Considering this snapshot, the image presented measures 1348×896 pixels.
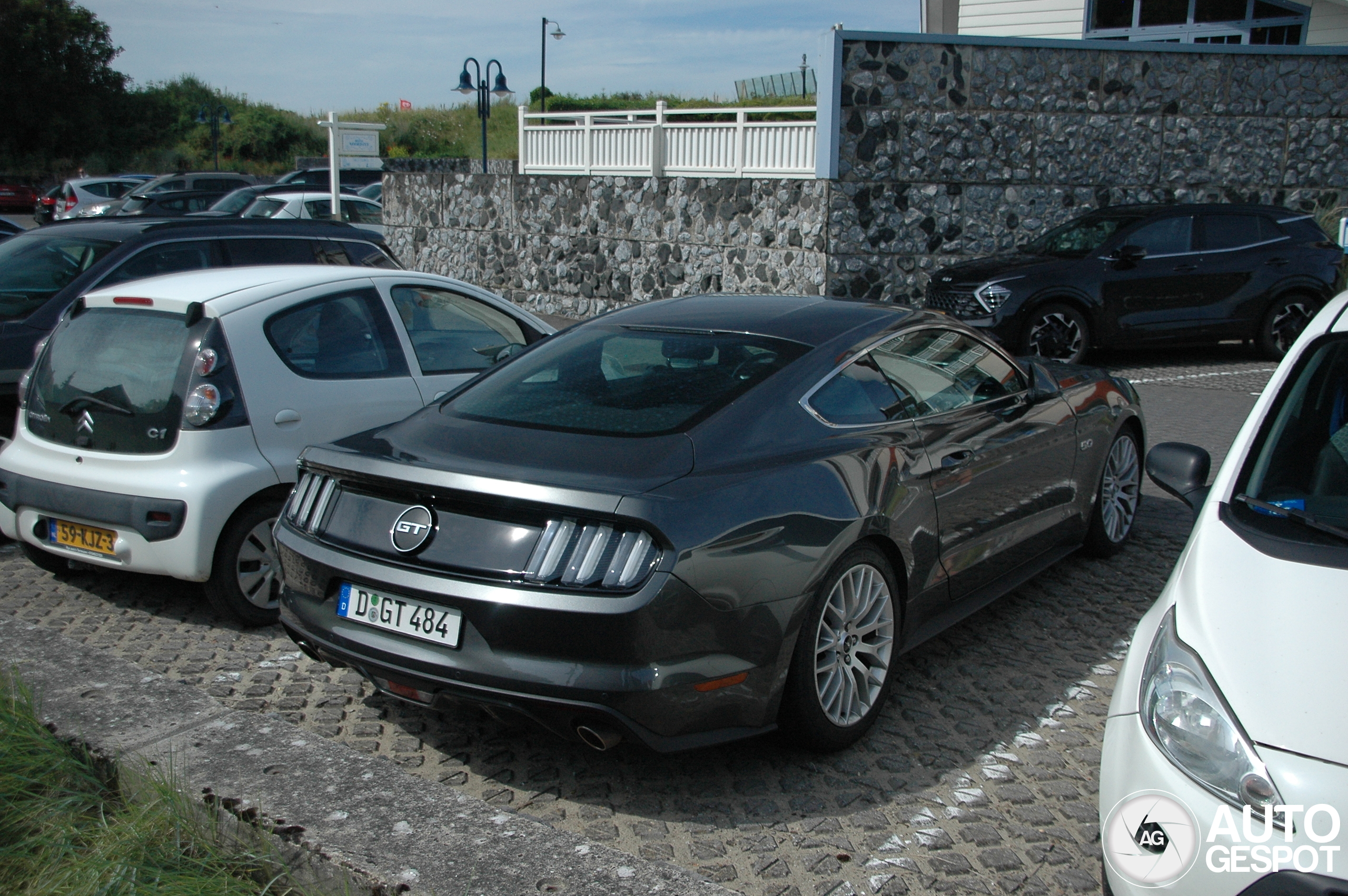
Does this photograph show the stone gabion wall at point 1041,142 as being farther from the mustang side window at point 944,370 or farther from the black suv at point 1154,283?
the mustang side window at point 944,370

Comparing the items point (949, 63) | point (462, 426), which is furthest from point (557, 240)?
point (462, 426)

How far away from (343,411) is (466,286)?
50.7 inches

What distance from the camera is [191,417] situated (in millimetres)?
4934

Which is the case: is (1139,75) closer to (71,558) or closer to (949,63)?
(949,63)

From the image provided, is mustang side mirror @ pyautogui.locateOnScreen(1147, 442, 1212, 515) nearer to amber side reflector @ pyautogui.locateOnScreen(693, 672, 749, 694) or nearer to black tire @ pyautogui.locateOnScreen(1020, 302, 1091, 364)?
amber side reflector @ pyautogui.locateOnScreen(693, 672, 749, 694)

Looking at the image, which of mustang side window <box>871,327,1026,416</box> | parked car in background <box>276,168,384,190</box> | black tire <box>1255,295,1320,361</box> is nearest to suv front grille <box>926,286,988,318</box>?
black tire <box>1255,295,1320,361</box>

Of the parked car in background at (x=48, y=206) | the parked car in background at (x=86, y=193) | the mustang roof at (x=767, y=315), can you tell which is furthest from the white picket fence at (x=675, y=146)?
the parked car in background at (x=48, y=206)

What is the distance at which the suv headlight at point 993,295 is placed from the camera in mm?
12250

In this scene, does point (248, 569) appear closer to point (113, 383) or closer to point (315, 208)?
A: point (113, 383)

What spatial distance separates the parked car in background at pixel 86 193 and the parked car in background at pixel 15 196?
540 inches

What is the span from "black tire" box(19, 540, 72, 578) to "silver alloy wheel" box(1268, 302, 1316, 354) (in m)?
12.4

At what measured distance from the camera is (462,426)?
3.97 m

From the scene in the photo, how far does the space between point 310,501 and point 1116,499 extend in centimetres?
418

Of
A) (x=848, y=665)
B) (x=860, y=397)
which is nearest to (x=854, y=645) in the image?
(x=848, y=665)
